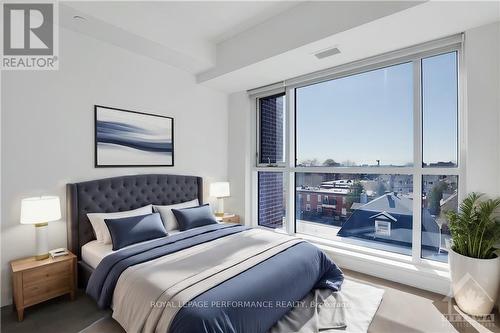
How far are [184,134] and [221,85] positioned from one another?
41.1 inches

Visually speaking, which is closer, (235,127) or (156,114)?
(156,114)

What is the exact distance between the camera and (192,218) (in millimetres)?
3068

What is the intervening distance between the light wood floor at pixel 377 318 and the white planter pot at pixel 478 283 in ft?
0.40

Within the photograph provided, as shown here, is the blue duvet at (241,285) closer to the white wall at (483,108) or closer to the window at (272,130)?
the white wall at (483,108)

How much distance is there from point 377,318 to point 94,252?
2.73m

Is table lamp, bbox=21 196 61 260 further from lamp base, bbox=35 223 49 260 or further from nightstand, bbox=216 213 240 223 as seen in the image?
nightstand, bbox=216 213 240 223

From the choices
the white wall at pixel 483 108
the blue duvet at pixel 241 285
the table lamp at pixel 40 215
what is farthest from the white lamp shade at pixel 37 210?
the white wall at pixel 483 108

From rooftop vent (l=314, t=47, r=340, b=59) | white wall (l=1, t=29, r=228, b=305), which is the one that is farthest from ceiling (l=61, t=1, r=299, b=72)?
rooftop vent (l=314, t=47, r=340, b=59)

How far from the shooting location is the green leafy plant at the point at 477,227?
7.02 ft

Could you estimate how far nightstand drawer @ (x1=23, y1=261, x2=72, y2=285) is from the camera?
211cm

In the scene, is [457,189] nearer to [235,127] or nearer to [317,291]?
[317,291]

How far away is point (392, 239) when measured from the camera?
3.08m

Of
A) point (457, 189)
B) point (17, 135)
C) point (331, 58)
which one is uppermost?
point (331, 58)

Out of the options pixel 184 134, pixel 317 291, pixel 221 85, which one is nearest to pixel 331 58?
pixel 221 85
